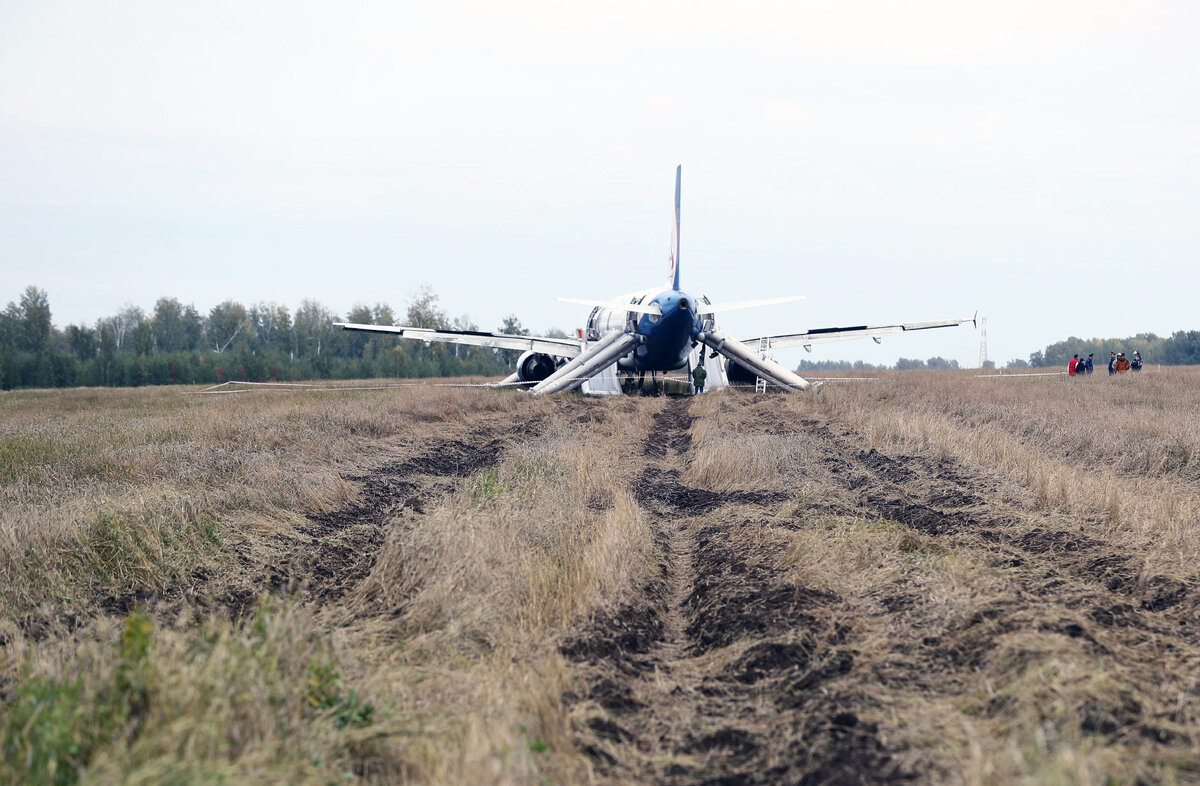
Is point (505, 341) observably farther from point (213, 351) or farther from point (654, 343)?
point (213, 351)

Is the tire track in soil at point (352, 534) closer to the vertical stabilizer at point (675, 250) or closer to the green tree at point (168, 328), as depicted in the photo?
the vertical stabilizer at point (675, 250)

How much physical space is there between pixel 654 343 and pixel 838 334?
8383 millimetres

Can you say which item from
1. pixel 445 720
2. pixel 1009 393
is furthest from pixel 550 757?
pixel 1009 393

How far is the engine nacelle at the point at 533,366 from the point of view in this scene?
36000 mm

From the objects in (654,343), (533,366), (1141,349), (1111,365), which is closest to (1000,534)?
(654,343)

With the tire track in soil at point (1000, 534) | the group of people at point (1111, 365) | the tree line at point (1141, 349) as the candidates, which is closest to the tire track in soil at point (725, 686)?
the tire track in soil at point (1000, 534)

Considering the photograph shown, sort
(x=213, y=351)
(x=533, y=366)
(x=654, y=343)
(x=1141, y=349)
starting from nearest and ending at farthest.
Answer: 1. (x=654, y=343)
2. (x=533, y=366)
3. (x=213, y=351)
4. (x=1141, y=349)

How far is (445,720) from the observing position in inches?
166

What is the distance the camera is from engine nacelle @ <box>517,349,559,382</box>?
36.0 metres

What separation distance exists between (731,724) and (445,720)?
1.47 metres

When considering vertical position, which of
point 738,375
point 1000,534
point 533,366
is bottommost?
point 1000,534

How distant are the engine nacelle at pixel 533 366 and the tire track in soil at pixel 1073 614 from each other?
2724 cm

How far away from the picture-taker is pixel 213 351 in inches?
3927

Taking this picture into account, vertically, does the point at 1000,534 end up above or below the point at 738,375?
below
